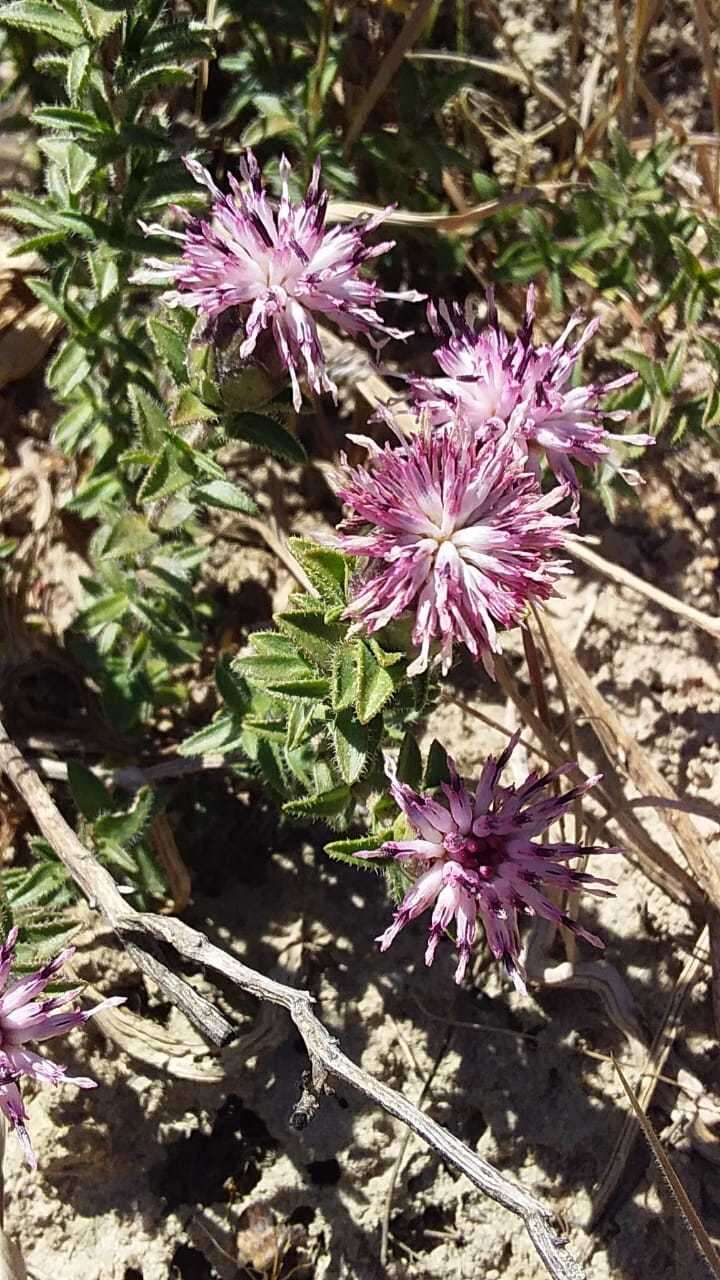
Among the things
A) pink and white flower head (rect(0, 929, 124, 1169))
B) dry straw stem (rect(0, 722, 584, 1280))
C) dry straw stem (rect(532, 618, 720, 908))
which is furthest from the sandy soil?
pink and white flower head (rect(0, 929, 124, 1169))

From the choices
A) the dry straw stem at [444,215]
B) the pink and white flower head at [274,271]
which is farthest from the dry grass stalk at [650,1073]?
the dry straw stem at [444,215]

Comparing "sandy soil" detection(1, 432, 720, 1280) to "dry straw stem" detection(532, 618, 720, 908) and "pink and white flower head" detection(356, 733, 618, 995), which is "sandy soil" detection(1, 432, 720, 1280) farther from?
"pink and white flower head" detection(356, 733, 618, 995)

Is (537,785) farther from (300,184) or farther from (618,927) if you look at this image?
(300,184)

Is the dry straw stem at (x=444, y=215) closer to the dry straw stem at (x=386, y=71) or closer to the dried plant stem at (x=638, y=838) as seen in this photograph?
the dry straw stem at (x=386, y=71)

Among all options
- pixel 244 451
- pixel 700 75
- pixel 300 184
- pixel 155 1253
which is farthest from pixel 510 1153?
pixel 700 75

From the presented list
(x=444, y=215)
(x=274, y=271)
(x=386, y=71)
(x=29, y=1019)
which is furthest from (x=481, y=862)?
(x=386, y=71)

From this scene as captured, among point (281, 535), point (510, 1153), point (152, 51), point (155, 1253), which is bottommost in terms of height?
point (155, 1253)

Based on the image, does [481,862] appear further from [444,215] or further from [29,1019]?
[444,215]
